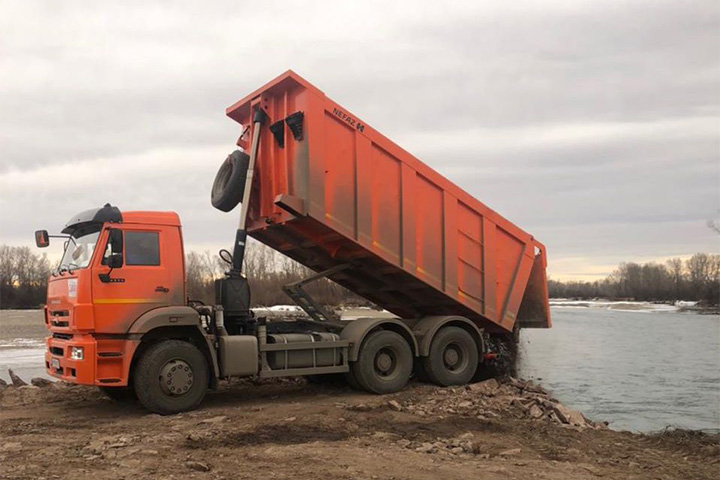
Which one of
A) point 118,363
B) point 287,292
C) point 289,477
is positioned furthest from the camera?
point 287,292

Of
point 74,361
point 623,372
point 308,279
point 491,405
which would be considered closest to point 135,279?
point 74,361

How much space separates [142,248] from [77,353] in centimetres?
149

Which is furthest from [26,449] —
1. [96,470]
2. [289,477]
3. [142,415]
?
[289,477]

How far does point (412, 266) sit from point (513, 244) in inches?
86.6

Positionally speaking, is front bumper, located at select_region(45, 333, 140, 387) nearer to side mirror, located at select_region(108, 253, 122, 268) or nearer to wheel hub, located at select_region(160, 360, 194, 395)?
wheel hub, located at select_region(160, 360, 194, 395)

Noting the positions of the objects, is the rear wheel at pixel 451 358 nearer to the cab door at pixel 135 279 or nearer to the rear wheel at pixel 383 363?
the rear wheel at pixel 383 363

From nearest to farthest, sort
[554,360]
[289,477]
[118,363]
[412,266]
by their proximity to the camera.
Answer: [289,477] < [118,363] < [412,266] < [554,360]

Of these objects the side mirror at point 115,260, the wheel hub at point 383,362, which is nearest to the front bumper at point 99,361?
the side mirror at point 115,260

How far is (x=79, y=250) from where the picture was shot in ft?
28.3

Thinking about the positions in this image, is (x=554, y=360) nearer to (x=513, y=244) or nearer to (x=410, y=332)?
(x=513, y=244)

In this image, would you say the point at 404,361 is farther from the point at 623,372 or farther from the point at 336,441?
the point at 623,372

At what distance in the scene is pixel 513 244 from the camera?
1129 cm

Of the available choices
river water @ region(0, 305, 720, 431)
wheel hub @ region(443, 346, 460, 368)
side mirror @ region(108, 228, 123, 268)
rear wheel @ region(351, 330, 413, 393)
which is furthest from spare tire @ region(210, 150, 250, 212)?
river water @ region(0, 305, 720, 431)

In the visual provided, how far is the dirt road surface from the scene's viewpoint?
6051 millimetres
